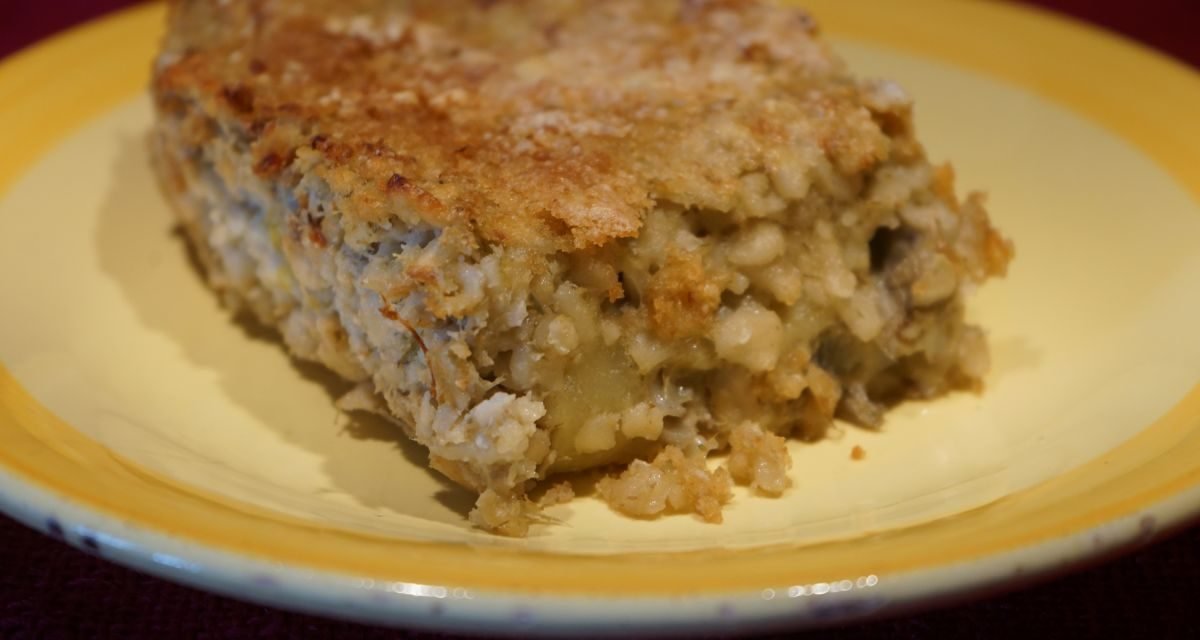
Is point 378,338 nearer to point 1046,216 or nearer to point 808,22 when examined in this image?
point 808,22

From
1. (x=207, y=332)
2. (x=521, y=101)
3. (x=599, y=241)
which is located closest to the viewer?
(x=599, y=241)

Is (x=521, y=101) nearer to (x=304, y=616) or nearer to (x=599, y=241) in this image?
(x=599, y=241)

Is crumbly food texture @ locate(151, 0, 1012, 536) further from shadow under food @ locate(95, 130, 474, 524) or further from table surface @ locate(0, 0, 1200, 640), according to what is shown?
table surface @ locate(0, 0, 1200, 640)

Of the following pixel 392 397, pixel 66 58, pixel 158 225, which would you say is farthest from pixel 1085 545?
pixel 66 58

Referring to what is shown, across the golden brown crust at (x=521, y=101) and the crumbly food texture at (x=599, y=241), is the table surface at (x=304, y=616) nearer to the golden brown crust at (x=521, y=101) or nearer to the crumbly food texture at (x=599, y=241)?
the crumbly food texture at (x=599, y=241)

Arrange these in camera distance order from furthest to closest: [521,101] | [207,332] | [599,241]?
[207,332] < [521,101] < [599,241]

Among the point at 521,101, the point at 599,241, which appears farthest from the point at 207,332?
the point at 599,241

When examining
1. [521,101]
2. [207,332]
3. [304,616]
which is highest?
[521,101]
